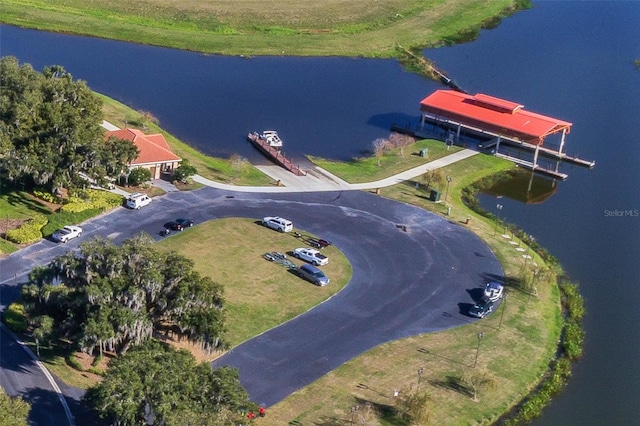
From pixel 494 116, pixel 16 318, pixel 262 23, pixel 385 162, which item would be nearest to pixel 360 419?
pixel 16 318

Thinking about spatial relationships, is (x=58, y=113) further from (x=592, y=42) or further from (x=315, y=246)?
(x=592, y=42)

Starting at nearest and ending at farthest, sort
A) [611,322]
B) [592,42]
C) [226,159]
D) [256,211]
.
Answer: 1. [611,322]
2. [256,211]
3. [226,159]
4. [592,42]

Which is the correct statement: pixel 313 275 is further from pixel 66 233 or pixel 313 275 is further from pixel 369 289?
pixel 66 233

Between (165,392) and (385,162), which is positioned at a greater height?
(385,162)

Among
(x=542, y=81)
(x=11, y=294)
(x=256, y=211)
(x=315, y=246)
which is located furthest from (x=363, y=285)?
(x=542, y=81)

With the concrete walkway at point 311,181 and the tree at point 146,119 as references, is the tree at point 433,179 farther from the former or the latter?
the tree at point 146,119

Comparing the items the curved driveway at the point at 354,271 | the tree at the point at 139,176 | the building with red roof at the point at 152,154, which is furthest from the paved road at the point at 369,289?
the building with red roof at the point at 152,154
